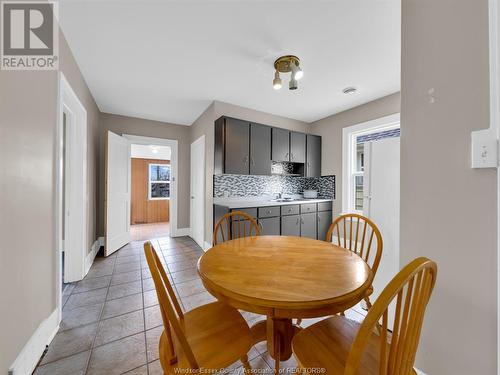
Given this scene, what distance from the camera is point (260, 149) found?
335 cm

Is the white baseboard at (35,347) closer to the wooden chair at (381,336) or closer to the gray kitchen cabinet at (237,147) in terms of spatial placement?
the wooden chair at (381,336)

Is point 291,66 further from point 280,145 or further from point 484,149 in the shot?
point 484,149

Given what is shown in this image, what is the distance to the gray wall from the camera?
1.05 m

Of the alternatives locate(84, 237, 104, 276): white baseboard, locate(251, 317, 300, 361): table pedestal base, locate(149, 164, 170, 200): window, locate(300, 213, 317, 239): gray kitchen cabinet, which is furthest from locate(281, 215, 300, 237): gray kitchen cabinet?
locate(149, 164, 170, 200): window

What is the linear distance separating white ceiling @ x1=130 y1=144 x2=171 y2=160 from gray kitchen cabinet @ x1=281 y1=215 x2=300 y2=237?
4464 millimetres

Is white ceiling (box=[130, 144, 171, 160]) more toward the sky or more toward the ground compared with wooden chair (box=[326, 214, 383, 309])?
more toward the sky

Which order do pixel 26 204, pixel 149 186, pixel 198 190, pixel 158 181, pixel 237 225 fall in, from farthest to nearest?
pixel 158 181 → pixel 149 186 → pixel 198 190 → pixel 237 225 → pixel 26 204

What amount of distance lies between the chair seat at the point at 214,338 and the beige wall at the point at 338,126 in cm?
317

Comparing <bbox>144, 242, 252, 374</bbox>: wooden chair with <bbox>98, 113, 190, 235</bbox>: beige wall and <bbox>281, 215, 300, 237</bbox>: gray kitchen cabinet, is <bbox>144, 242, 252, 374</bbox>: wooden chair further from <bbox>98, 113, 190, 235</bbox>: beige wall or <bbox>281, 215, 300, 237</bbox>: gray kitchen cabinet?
<bbox>98, 113, 190, 235</bbox>: beige wall

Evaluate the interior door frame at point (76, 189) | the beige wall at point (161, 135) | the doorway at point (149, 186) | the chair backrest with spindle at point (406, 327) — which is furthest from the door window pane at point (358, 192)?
the doorway at point (149, 186)

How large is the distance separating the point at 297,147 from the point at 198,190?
6.82ft

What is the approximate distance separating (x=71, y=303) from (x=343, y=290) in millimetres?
2490

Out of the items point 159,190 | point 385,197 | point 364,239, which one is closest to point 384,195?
point 385,197

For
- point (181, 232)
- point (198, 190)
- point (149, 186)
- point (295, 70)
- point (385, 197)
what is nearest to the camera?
point (385, 197)
